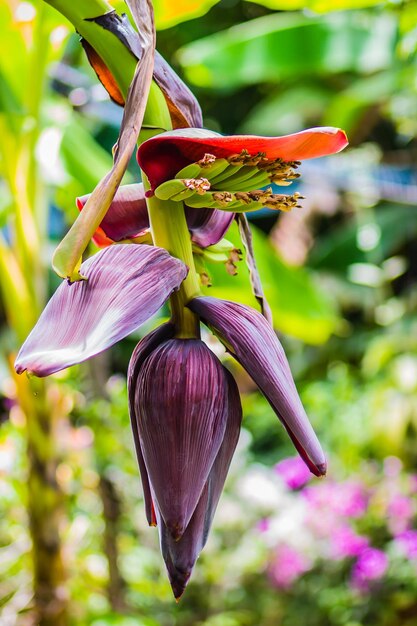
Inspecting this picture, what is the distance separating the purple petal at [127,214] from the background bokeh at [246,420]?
0.26 ft

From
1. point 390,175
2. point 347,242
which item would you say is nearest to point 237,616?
→ point 390,175

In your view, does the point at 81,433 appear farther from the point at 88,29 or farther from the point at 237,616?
the point at 88,29

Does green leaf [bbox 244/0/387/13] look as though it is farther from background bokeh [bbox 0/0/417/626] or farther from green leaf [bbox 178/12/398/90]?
green leaf [bbox 178/12/398/90]

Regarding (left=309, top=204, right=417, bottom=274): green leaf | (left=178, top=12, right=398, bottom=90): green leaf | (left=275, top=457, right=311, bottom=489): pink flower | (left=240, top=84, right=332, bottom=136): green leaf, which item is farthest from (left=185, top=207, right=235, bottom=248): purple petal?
(left=240, top=84, right=332, bottom=136): green leaf

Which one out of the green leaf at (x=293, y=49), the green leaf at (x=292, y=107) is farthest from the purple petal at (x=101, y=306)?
the green leaf at (x=292, y=107)

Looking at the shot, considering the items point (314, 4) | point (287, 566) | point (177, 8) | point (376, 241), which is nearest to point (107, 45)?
point (177, 8)

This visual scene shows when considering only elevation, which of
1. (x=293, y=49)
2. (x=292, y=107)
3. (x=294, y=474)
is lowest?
(x=294, y=474)

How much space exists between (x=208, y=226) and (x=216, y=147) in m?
0.05

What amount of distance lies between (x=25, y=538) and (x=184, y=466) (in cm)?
138

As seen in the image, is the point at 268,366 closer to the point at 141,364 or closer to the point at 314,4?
the point at 141,364

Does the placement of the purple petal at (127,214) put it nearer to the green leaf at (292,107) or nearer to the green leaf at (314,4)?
the green leaf at (314,4)

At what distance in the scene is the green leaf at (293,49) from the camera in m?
1.81

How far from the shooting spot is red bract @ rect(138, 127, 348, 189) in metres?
0.20

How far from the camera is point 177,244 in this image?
223 mm
